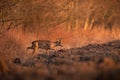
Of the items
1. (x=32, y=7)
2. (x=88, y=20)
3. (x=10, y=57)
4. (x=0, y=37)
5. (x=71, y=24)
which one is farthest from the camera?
(x=88, y=20)

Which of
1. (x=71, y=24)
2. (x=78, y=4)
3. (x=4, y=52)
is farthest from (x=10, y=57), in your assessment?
(x=78, y=4)

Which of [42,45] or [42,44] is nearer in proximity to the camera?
[42,45]

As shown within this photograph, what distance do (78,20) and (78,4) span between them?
157 centimetres

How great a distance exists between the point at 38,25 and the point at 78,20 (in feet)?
15.5

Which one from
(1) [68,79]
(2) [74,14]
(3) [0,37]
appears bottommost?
(1) [68,79]

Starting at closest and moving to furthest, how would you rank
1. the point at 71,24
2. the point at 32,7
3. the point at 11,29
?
the point at 11,29 → the point at 32,7 → the point at 71,24

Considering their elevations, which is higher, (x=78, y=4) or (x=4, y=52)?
(x=78, y=4)

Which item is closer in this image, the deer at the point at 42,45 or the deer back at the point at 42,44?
the deer at the point at 42,45

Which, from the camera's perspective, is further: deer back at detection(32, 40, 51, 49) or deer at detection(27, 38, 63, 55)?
deer back at detection(32, 40, 51, 49)

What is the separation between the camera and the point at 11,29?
21078 mm

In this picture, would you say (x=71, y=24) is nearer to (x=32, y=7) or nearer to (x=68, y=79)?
(x=32, y=7)

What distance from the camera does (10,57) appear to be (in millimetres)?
17625

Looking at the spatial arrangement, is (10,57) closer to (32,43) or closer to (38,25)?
(32,43)

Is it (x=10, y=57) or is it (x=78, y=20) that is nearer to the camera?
(x=10, y=57)
